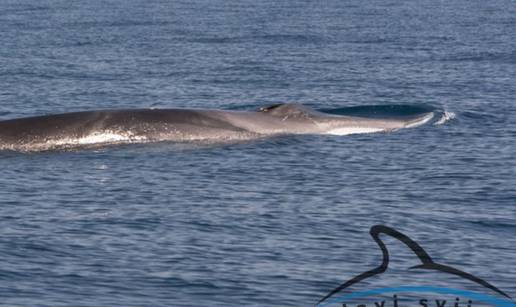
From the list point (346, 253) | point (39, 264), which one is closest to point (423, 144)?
point (346, 253)

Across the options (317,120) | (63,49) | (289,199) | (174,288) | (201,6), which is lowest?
(174,288)

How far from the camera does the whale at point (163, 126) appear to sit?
30234 mm

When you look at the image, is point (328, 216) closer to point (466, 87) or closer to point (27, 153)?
point (27, 153)

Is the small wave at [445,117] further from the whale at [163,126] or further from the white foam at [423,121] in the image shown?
the whale at [163,126]

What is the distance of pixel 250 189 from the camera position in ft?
84.8

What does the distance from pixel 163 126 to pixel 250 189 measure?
6.04m

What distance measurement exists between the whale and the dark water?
2.29 ft

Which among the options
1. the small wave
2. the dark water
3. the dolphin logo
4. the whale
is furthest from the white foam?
the dolphin logo

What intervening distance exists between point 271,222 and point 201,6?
268 ft

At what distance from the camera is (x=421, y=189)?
26047 millimetres

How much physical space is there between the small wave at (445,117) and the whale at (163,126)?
61.1 inches

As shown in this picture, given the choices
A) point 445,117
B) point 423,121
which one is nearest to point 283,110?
point 423,121

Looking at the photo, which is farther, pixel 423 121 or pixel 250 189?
pixel 423 121

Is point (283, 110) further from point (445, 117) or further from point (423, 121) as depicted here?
point (445, 117)
